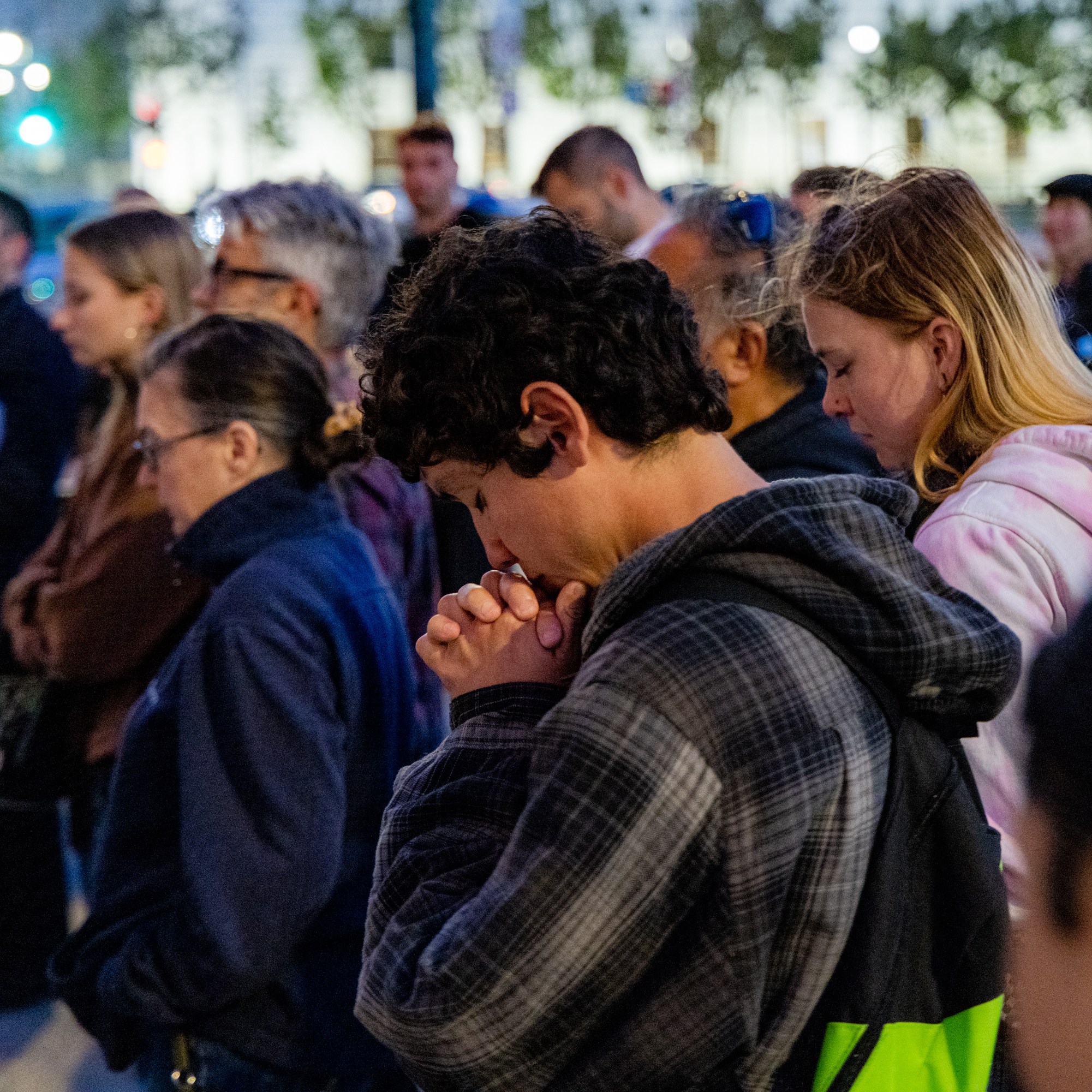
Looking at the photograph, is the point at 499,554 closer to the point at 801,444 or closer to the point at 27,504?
the point at 801,444

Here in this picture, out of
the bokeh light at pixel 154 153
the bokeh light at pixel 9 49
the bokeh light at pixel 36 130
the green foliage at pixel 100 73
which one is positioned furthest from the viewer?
the bokeh light at pixel 154 153

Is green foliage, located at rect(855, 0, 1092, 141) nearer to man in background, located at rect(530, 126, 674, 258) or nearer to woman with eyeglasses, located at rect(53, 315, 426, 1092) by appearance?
man in background, located at rect(530, 126, 674, 258)

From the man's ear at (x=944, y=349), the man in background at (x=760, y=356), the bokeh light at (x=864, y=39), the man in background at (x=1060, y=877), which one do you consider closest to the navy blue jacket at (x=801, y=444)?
the man in background at (x=760, y=356)

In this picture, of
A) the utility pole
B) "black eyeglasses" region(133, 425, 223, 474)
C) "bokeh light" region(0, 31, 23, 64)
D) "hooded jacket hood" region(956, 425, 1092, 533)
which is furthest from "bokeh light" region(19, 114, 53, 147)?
"hooded jacket hood" region(956, 425, 1092, 533)

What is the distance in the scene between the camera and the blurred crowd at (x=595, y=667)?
1204 mm

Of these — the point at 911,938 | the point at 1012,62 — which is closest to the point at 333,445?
the point at 911,938

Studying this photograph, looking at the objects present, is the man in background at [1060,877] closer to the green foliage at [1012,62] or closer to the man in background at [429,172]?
the man in background at [429,172]

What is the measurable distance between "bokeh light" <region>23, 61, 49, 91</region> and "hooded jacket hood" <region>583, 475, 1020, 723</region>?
48.8 ft

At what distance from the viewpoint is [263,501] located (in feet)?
8.86

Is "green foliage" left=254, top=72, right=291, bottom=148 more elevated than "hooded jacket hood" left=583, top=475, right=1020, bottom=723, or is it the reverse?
"green foliage" left=254, top=72, right=291, bottom=148

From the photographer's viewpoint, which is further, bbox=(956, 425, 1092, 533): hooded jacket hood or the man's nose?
bbox=(956, 425, 1092, 533): hooded jacket hood

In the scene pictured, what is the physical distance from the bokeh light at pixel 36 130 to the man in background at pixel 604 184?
1070 centimetres

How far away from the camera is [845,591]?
4.24 feet

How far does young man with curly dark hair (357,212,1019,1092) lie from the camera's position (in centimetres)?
120
